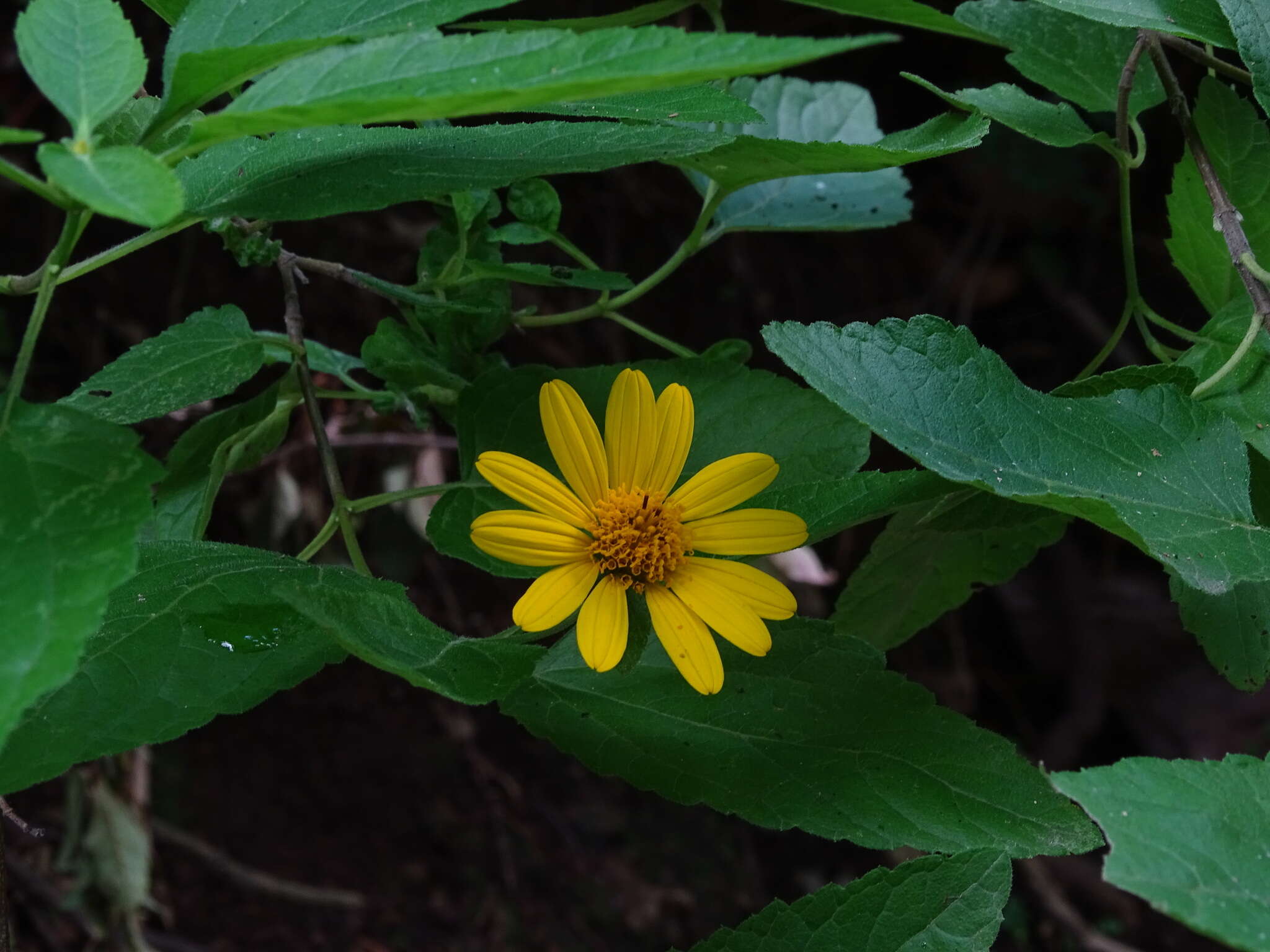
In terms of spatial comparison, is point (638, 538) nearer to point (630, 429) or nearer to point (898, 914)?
point (630, 429)

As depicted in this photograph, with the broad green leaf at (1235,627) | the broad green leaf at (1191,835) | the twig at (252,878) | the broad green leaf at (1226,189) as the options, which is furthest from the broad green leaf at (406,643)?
the twig at (252,878)

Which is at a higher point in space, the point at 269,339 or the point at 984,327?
the point at 269,339

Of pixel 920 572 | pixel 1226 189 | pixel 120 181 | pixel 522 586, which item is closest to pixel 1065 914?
pixel 522 586

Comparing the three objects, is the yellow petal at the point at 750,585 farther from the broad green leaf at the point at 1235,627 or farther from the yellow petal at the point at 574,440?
the broad green leaf at the point at 1235,627

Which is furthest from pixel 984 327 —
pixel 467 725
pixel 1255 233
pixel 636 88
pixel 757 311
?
pixel 636 88

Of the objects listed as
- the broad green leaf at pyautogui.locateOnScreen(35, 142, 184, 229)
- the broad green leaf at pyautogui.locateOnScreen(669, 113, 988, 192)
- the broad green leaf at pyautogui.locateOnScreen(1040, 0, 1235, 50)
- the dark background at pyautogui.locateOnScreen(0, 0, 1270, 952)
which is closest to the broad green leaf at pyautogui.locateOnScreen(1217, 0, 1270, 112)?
the broad green leaf at pyautogui.locateOnScreen(1040, 0, 1235, 50)

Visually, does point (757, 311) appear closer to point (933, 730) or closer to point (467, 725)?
point (467, 725)

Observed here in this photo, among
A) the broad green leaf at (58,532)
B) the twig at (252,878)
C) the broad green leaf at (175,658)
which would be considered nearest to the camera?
the broad green leaf at (58,532)
